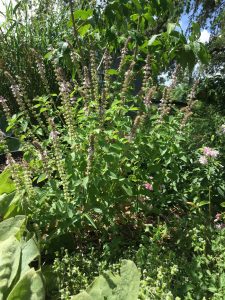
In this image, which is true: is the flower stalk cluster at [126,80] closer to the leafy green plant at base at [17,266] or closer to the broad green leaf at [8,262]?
the leafy green plant at base at [17,266]

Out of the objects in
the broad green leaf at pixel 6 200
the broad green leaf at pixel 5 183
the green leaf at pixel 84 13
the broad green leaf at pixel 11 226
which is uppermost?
the green leaf at pixel 84 13

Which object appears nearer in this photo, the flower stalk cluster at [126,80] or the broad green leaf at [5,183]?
the flower stalk cluster at [126,80]

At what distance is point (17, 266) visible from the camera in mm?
2053

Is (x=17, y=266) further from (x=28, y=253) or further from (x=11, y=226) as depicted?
(x=11, y=226)

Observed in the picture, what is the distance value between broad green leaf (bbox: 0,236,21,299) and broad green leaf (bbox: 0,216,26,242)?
5.6 inches

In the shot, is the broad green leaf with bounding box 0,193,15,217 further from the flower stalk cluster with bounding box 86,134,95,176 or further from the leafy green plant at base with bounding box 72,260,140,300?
the leafy green plant at base with bounding box 72,260,140,300

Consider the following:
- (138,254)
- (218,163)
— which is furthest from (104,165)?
(218,163)

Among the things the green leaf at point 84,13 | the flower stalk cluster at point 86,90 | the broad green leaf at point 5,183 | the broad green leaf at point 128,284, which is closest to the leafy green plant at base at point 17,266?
the broad green leaf at point 128,284

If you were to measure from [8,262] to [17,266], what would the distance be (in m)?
0.05

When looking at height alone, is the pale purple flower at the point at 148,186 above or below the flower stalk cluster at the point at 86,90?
below

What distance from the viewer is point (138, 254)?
217 cm

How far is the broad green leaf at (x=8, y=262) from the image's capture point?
2.01 metres

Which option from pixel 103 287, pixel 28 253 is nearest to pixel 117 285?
pixel 103 287

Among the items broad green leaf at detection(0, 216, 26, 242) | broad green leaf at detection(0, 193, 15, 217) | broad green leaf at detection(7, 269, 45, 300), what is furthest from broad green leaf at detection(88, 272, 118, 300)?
broad green leaf at detection(0, 193, 15, 217)
